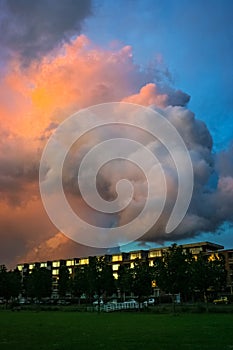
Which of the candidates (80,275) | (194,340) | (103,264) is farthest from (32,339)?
(80,275)

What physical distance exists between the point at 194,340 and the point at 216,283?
195 ft

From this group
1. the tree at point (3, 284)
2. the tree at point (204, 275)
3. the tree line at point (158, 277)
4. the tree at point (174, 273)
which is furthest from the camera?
the tree at point (3, 284)

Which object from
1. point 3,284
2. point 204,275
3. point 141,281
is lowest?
point 141,281

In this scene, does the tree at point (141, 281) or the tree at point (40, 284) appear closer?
Answer: the tree at point (141, 281)

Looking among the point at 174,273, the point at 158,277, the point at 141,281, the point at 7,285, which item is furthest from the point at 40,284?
the point at 174,273

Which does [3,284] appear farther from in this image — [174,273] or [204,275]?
[174,273]

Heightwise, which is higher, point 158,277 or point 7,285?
point 7,285

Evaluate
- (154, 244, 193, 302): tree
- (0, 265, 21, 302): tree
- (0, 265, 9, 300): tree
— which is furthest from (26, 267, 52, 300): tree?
(154, 244, 193, 302): tree

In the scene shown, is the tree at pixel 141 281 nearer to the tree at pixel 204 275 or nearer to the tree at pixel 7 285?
the tree at pixel 204 275

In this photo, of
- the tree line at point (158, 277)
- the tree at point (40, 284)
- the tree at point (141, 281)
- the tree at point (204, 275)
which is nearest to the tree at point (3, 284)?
the tree line at point (158, 277)

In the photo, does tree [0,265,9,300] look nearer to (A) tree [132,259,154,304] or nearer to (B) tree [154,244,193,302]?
(A) tree [132,259,154,304]

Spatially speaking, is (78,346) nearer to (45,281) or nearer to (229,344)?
(229,344)

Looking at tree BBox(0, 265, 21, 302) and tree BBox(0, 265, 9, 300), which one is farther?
tree BBox(0, 265, 21, 302)

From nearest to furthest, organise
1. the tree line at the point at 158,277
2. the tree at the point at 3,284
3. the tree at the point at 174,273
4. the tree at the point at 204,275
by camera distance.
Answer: the tree at the point at 174,273, the tree line at the point at 158,277, the tree at the point at 204,275, the tree at the point at 3,284
